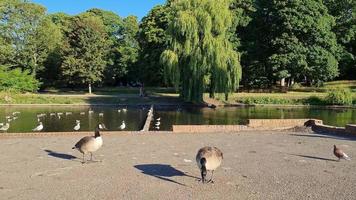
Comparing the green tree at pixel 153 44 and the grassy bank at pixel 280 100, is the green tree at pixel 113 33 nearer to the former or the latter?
the green tree at pixel 153 44

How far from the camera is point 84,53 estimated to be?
60.8 m

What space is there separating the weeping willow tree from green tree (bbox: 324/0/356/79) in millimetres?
24168

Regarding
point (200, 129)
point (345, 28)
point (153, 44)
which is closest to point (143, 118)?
point (200, 129)

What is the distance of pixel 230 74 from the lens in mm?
41469

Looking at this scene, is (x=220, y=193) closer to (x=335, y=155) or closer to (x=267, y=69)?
(x=335, y=155)

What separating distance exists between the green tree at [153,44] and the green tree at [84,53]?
18.6ft

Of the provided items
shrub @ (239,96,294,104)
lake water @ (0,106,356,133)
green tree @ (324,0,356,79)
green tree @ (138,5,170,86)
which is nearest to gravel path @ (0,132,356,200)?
lake water @ (0,106,356,133)

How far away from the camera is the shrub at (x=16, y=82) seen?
55094 millimetres

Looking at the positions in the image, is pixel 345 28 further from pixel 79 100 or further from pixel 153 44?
pixel 79 100

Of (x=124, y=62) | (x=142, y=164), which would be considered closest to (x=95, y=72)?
(x=124, y=62)

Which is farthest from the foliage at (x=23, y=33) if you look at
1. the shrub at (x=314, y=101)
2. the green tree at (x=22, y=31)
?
the shrub at (x=314, y=101)

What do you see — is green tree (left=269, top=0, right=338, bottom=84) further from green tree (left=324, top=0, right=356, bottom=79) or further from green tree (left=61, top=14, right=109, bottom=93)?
green tree (left=61, top=14, right=109, bottom=93)

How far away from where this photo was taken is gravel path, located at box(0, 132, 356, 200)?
8.68 metres

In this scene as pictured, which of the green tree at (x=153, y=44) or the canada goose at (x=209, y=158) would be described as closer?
the canada goose at (x=209, y=158)
